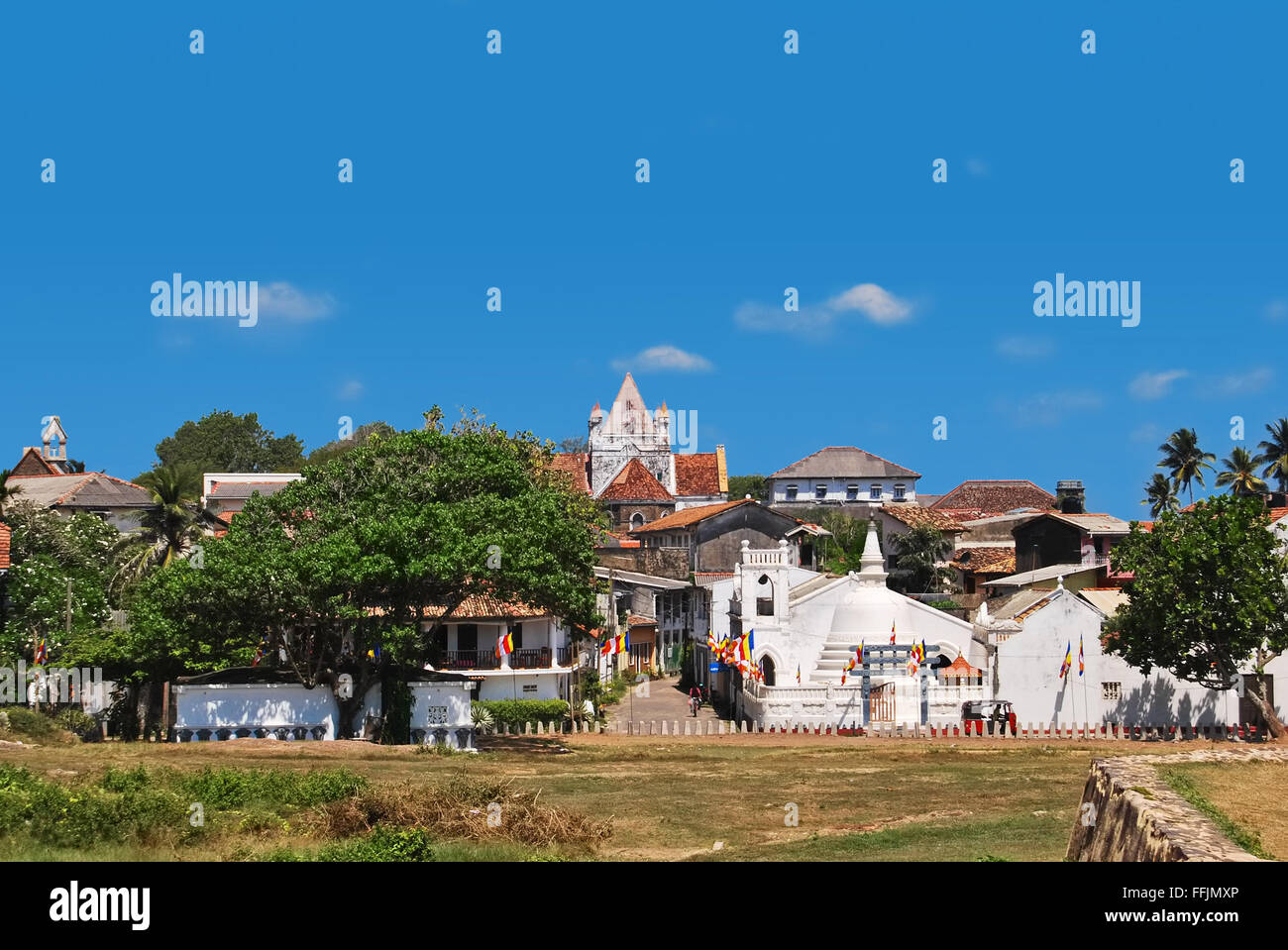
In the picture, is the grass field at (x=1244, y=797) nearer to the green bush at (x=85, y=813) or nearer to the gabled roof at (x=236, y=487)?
the green bush at (x=85, y=813)

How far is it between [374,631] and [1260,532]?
27148mm

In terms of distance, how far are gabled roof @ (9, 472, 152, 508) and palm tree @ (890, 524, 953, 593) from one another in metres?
44.0

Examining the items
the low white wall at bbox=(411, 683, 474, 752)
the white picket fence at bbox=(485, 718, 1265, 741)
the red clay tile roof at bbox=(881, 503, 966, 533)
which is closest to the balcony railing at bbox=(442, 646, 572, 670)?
the white picket fence at bbox=(485, 718, 1265, 741)

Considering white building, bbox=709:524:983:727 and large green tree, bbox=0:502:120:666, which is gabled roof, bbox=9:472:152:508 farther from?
white building, bbox=709:524:983:727

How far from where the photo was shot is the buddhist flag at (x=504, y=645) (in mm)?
45781

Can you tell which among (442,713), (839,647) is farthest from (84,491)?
(839,647)

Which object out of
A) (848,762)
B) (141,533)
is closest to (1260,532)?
(848,762)

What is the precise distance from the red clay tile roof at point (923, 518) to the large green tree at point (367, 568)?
4385 cm

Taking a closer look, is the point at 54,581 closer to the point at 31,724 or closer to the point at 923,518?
the point at 31,724

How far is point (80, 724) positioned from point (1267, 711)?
3623 centimetres

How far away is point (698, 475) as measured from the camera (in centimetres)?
11212

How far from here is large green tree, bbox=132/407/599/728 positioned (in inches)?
1506

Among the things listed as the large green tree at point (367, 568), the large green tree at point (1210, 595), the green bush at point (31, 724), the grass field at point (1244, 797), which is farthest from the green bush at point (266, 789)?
the large green tree at point (1210, 595)
